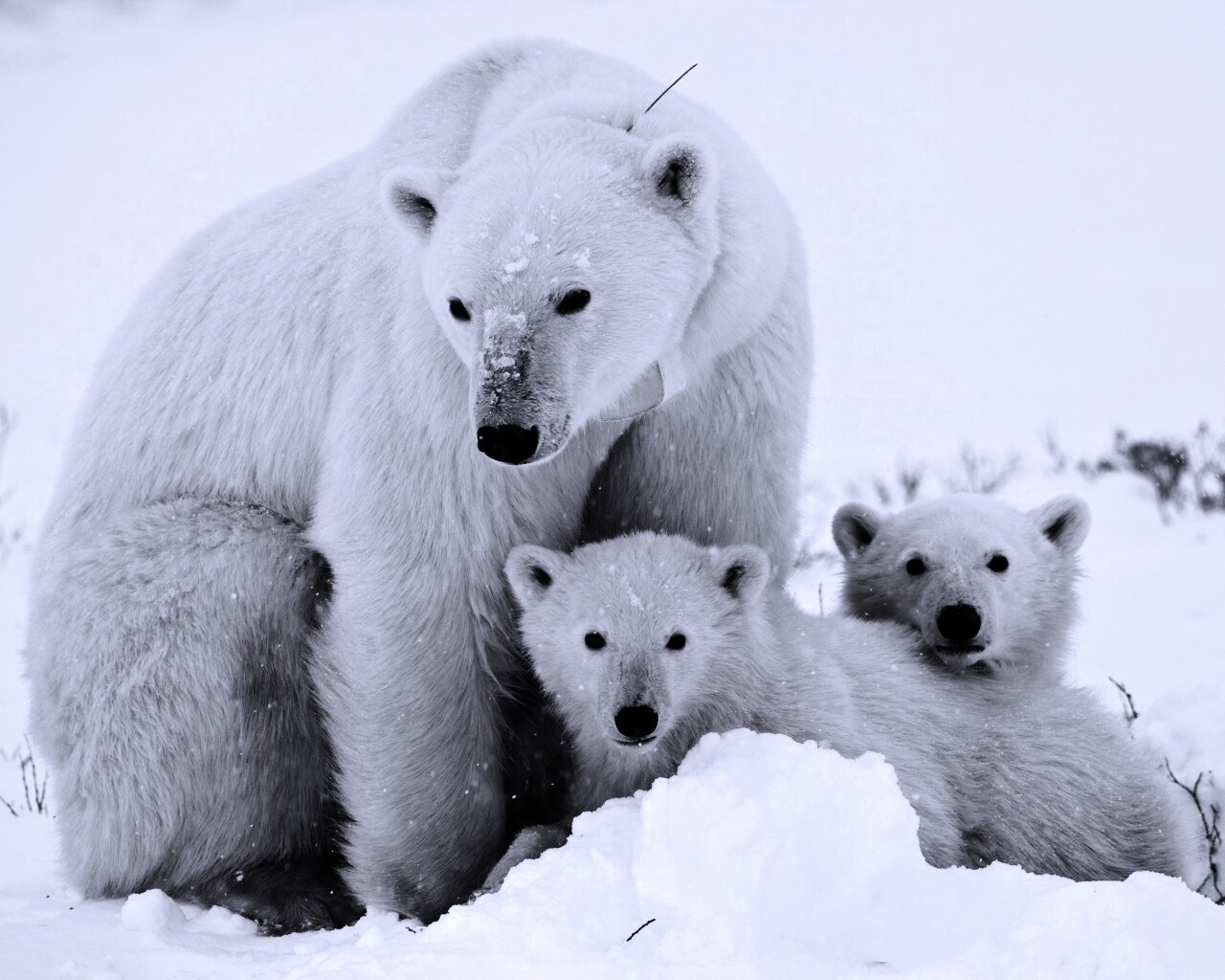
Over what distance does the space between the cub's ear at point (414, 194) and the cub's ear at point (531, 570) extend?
934 mm

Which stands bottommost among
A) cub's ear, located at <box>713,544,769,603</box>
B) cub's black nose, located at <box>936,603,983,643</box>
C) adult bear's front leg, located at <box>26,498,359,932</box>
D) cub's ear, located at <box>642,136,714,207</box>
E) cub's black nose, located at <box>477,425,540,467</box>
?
adult bear's front leg, located at <box>26,498,359,932</box>

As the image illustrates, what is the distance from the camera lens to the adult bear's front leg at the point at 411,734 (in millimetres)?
3539

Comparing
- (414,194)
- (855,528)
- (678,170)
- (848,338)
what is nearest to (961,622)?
(855,528)

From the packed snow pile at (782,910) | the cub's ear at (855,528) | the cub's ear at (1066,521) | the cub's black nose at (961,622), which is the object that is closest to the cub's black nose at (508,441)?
the packed snow pile at (782,910)

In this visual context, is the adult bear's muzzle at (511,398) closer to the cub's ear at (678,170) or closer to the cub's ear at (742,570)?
the cub's ear at (678,170)

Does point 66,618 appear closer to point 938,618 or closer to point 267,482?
point 267,482

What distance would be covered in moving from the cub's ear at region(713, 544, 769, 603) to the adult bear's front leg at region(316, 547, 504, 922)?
74 cm

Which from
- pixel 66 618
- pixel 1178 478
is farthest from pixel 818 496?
pixel 66 618

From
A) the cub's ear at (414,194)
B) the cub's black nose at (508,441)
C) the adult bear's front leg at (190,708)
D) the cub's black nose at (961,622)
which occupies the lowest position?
the adult bear's front leg at (190,708)

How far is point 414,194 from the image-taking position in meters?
3.25

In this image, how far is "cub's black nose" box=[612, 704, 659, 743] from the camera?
3.02 meters

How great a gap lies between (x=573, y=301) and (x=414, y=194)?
1.91 ft

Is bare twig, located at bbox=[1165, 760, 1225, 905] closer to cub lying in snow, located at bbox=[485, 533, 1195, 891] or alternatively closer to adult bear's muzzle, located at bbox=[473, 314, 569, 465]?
cub lying in snow, located at bbox=[485, 533, 1195, 891]

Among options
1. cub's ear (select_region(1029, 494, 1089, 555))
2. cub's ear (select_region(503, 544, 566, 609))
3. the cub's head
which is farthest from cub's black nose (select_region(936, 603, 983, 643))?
cub's ear (select_region(503, 544, 566, 609))
